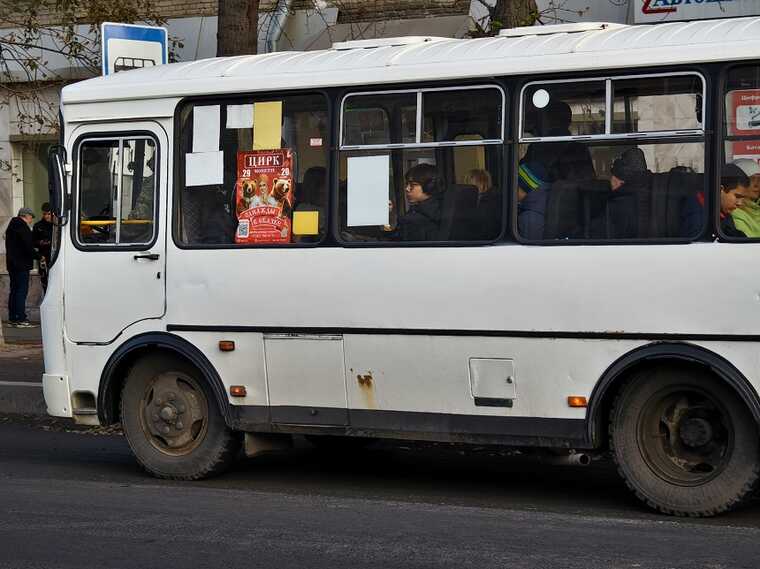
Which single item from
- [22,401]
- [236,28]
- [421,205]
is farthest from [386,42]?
[22,401]

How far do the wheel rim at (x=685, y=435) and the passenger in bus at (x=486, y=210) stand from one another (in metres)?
1.30

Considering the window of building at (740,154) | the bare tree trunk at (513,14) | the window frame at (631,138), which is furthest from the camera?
the bare tree trunk at (513,14)

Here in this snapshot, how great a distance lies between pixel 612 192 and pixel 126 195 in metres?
3.33

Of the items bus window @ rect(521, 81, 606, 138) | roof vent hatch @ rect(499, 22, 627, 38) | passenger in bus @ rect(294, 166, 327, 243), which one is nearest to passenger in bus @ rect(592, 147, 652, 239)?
bus window @ rect(521, 81, 606, 138)

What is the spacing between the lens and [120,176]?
31.1 feet

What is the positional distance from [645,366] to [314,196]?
2.30m

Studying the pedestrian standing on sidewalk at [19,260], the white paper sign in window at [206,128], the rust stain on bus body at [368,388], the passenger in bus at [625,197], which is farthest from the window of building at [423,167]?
the pedestrian standing on sidewalk at [19,260]

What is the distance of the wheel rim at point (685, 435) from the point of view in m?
7.65

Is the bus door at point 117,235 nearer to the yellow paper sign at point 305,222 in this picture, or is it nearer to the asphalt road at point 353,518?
the yellow paper sign at point 305,222

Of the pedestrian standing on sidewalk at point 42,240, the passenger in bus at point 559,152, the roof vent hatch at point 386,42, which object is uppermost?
the roof vent hatch at point 386,42

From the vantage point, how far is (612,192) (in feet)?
25.8

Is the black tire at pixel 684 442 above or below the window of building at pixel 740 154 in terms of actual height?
below

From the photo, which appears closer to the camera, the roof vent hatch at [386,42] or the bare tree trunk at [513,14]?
the roof vent hatch at [386,42]

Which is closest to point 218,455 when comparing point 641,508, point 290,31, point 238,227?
point 238,227
